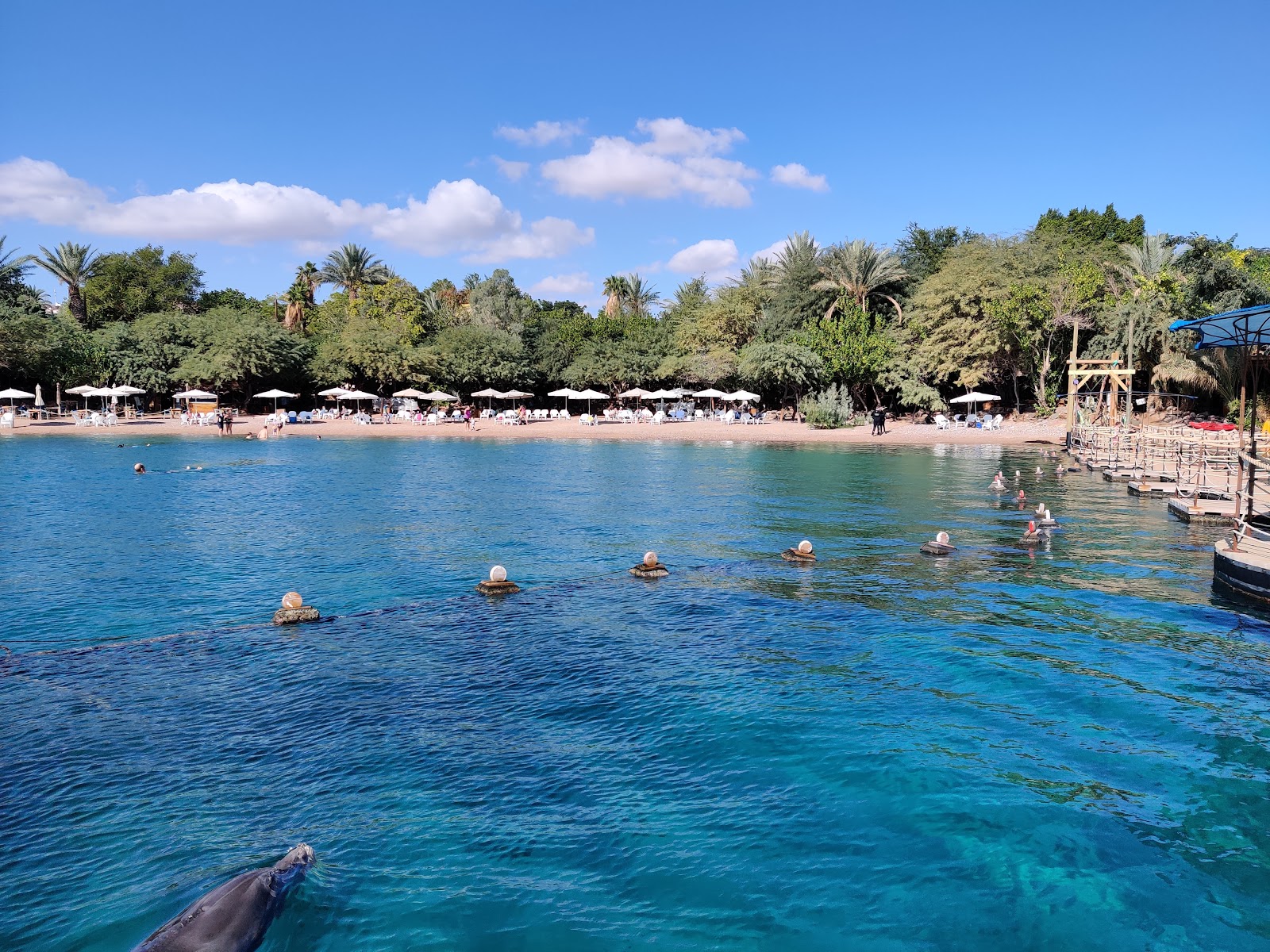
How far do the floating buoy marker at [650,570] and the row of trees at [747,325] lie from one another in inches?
1397

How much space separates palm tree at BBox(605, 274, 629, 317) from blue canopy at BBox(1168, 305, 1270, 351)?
71.4 metres

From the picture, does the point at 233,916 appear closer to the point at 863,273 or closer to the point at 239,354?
the point at 863,273

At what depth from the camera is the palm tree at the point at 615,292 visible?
87.0m

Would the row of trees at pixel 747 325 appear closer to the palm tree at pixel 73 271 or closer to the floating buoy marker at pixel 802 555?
the palm tree at pixel 73 271

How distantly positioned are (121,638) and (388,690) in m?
4.57

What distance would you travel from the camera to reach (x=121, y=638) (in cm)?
1158

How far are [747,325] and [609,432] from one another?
13.8m

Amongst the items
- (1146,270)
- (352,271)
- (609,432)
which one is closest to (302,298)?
(352,271)

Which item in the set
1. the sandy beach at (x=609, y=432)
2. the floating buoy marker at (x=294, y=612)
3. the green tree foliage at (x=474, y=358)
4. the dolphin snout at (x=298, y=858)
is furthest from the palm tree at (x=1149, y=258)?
the dolphin snout at (x=298, y=858)

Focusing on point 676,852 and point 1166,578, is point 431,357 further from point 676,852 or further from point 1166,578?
point 676,852

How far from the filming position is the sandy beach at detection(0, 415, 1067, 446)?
148 feet

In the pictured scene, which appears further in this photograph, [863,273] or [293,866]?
[863,273]

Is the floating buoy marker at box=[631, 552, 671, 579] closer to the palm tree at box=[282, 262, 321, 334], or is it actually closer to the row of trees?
the row of trees

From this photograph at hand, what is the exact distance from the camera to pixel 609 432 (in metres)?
52.9
